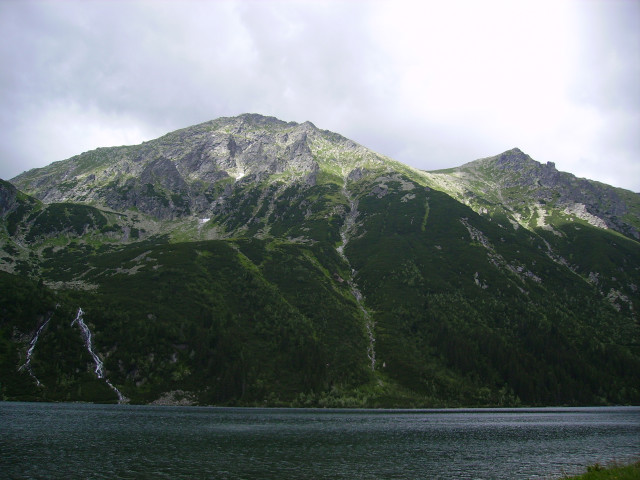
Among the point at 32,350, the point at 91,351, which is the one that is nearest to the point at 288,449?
the point at 91,351

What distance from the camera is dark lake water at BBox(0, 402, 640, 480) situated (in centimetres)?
4341

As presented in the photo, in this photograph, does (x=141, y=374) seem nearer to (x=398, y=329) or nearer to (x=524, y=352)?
(x=398, y=329)

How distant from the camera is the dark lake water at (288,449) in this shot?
142 ft

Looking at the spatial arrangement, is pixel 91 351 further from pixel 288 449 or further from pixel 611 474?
pixel 611 474

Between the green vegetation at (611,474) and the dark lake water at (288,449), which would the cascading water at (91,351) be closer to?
the dark lake water at (288,449)

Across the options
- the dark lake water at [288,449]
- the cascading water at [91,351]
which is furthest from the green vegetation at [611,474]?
the cascading water at [91,351]

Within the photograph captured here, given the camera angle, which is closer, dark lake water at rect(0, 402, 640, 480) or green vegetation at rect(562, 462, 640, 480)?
green vegetation at rect(562, 462, 640, 480)

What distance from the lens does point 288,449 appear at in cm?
5888

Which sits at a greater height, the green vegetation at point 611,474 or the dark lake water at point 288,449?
the green vegetation at point 611,474

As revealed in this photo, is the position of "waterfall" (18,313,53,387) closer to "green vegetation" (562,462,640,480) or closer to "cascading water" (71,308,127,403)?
"cascading water" (71,308,127,403)

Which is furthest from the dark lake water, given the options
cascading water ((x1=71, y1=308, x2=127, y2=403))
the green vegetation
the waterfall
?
cascading water ((x1=71, y1=308, x2=127, y2=403))

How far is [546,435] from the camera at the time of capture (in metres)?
78.5

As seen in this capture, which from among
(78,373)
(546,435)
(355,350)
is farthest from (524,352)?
(78,373)

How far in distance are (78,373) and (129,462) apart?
10856cm
